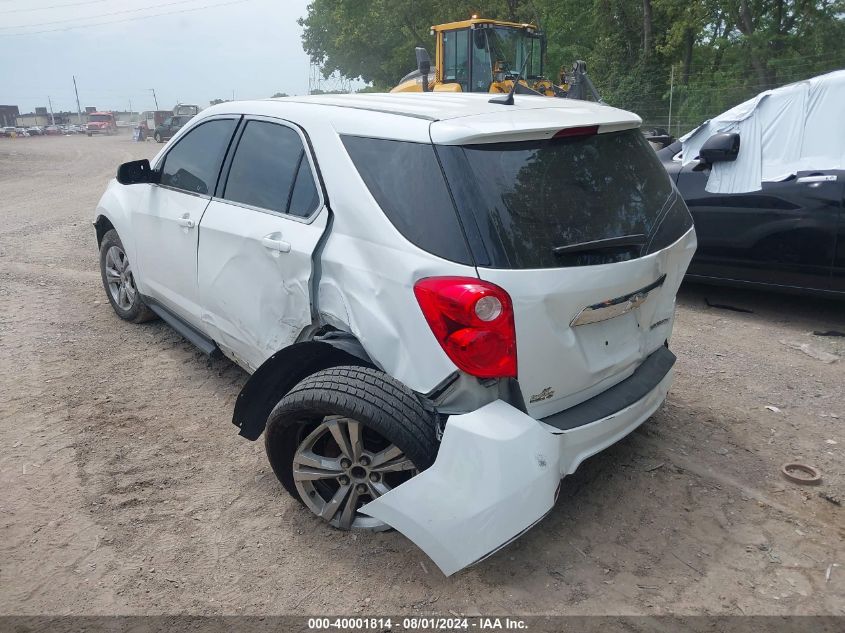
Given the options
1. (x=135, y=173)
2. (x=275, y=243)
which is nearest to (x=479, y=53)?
(x=135, y=173)

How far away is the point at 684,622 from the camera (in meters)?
2.41

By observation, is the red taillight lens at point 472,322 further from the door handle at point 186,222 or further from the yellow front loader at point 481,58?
the yellow front loader at point 481,58

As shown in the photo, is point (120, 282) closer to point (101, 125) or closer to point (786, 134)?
point (786, 134)

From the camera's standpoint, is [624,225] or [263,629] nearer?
[263,629]

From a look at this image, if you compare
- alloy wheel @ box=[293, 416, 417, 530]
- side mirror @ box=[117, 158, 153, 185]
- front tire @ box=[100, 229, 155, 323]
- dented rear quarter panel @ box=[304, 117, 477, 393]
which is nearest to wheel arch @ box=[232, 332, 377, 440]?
dented rear quarter panel @ box=[304, 117, 477, 393]

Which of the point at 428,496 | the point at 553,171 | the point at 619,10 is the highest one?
the point at 619,10

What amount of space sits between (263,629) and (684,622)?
4.89 feet

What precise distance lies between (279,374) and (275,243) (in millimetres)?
595

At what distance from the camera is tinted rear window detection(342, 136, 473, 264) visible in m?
2.51

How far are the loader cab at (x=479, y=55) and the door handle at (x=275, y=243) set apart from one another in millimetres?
11724

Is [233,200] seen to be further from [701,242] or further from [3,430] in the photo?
[701,242]

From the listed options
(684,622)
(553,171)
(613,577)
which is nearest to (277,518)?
(613,577)

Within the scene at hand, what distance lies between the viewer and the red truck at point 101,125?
194 ft

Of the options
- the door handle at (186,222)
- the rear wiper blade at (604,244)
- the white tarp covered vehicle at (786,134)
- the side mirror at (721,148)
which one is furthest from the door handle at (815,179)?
the door handle at (186,222)
